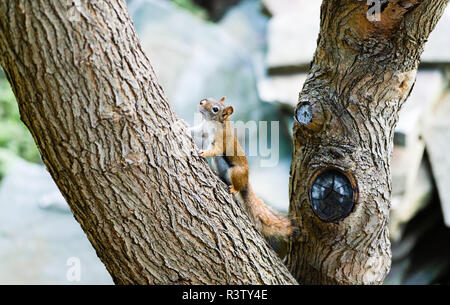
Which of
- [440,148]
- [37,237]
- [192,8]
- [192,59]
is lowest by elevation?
[37,237]

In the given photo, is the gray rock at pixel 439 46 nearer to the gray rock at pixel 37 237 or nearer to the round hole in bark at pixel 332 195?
the round hole in bark at pixel 332 195

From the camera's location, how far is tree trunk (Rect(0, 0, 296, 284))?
146 centimetres

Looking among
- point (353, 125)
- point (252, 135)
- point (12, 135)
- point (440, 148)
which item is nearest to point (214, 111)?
point (353, 125)

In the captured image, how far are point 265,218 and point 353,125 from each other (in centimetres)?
78

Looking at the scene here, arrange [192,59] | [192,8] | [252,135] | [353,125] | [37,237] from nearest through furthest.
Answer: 1. [353,125]
2. [37,237]
3. [252,135]
4. [192,59]
5. [192,8]

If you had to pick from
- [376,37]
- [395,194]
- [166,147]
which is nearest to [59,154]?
[166,147]

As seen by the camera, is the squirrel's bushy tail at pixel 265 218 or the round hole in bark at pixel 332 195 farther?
the squirrel's bushy tail at pixel 265 218

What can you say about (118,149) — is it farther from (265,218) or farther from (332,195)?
(265,218)

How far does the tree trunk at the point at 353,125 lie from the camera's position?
1926mm

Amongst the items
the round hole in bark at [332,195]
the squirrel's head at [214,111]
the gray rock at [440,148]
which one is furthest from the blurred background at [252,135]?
the round hole in bark at [332,195]

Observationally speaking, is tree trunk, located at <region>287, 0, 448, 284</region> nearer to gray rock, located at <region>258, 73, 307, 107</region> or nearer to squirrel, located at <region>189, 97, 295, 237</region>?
squirrel, located at <region>189, 97, 295, 237</region>

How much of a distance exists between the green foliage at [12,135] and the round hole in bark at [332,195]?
4.59 m

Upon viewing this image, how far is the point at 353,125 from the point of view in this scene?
2.04 m

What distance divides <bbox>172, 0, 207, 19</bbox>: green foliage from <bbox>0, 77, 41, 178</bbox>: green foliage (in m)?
2.92
